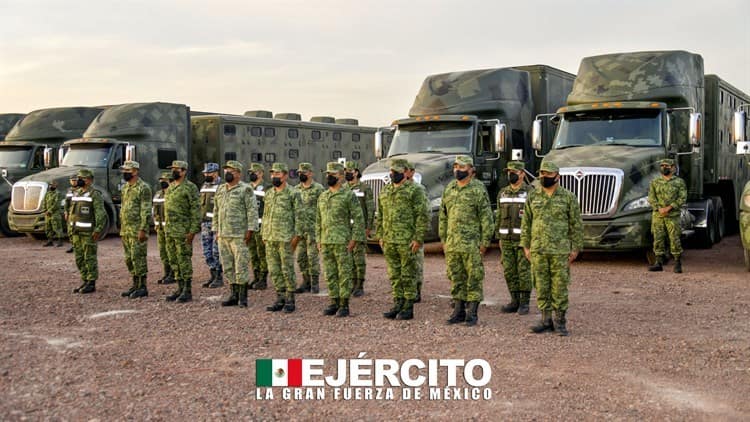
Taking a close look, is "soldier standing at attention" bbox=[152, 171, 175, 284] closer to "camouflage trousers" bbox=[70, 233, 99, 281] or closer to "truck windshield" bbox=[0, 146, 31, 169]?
"camouflage trousers" bbox=[70, 233, 99, 281]

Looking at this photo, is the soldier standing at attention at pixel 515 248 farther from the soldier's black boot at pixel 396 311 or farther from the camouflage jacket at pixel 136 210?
the camouflage jacket at pixel 136 210

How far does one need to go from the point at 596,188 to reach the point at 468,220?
16.2ft

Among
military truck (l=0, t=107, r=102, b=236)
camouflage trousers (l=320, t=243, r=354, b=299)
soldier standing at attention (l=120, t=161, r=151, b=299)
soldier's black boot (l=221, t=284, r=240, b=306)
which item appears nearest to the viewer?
camouflage trousers (l=320, t=243, r=354, b=299)

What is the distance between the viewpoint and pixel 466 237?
778cm

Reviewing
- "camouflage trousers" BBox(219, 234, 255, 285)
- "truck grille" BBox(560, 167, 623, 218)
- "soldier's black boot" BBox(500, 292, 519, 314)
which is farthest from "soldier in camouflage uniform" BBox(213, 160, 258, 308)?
"truck grille" BBox(560, 167, 623, 218)

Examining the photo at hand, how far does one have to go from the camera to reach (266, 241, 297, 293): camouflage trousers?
345 inches

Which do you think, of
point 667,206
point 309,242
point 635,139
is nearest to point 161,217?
point 309,242

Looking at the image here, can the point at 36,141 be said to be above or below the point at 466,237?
above

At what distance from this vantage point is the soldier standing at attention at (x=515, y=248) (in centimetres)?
866

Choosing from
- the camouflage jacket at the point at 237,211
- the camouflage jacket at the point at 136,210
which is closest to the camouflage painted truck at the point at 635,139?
the camouflage jacket at the point at 237,211

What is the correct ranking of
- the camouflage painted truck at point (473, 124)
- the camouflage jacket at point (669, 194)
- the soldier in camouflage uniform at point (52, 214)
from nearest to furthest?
the camouflage jacket at point (669, 194) < the camouflage painted truck at point (473, 124) < the soldier in camouflage uniform at point (52, 214)

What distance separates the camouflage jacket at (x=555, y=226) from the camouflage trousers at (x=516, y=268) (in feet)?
3.78

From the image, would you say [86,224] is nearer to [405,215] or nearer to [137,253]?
[137,253]

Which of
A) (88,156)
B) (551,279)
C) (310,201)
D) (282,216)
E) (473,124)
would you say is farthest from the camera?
(88,156)
